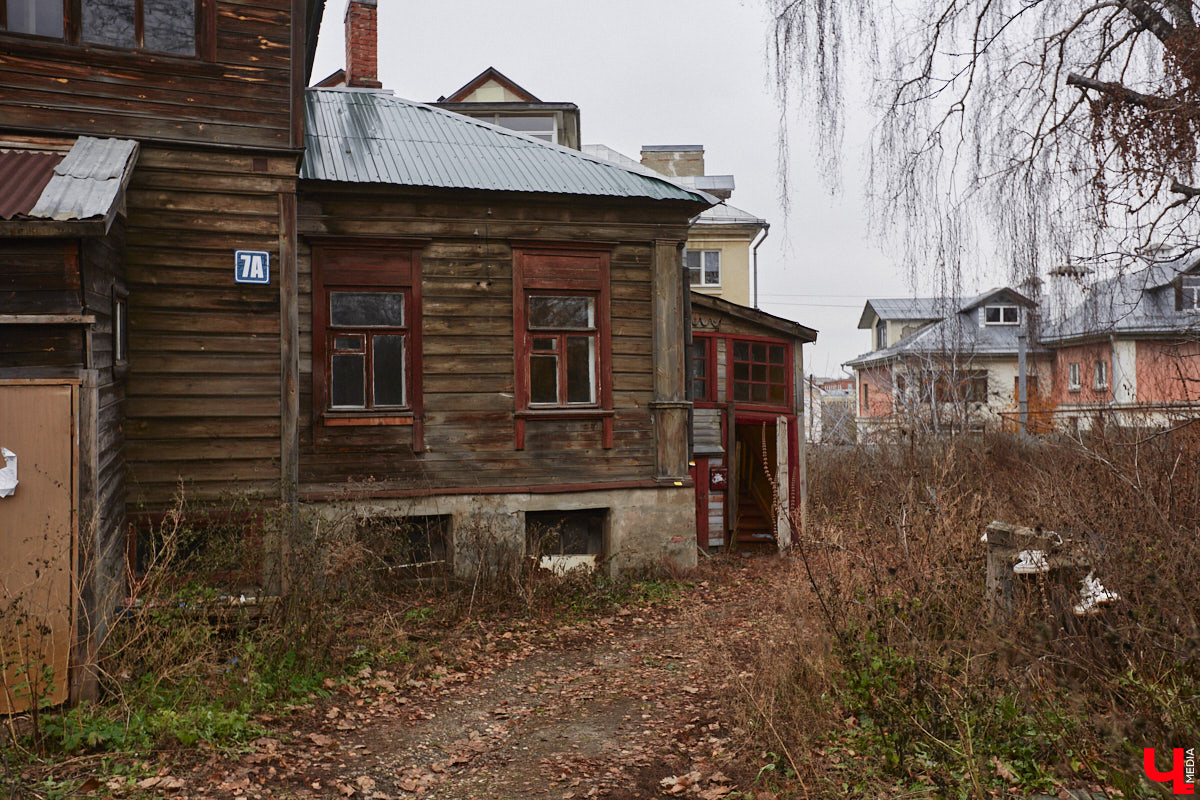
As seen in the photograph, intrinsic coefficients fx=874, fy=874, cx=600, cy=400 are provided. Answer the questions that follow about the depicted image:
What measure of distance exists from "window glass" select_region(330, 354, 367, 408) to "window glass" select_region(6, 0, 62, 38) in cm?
416

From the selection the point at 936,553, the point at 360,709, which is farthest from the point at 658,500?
the point at 360,709

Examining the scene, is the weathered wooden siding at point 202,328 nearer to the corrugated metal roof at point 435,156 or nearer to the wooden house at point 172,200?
the wooden house at point 172,200

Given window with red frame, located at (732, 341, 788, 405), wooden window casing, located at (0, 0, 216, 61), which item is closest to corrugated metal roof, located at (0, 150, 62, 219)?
wooden window casing, located at (0, 0, 216, 61)

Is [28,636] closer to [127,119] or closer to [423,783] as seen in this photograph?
[423,783]

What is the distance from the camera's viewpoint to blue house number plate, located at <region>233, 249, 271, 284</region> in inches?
314

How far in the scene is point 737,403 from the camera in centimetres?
1475

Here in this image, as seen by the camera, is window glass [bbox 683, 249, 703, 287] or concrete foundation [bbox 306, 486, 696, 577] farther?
window glass [bbox 683, 249, 703, 287]

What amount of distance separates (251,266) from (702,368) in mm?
8090

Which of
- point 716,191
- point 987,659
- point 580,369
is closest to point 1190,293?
point 987,659

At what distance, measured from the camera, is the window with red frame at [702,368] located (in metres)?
14.4

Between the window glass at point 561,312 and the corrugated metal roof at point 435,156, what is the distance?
1351 millimetres

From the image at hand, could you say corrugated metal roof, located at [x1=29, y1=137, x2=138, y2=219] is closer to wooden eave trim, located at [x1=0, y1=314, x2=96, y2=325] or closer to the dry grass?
wooden eave trim, located at [x1=0, y1=314, x2=96, y2=325]

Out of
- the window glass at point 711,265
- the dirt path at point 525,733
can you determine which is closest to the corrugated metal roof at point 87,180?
the dirt path at point 525,733

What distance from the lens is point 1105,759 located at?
4.20m
